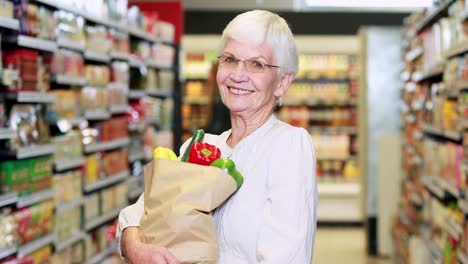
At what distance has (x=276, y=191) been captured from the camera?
207 cm

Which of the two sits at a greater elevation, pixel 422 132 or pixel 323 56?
pixel 323 56

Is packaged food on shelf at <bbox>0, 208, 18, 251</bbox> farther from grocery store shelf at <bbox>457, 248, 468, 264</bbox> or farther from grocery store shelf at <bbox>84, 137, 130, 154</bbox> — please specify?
grocery store shelf at <bbox>457, 248, 468, 264</bbox>

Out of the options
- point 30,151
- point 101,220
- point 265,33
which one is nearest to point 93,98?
point 101,220

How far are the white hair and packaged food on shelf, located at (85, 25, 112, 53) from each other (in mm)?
3845

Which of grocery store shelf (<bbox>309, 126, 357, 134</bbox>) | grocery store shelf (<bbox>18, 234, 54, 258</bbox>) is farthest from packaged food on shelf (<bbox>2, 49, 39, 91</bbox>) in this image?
grocery store shelf (<bbox>309, 126, 357, 134</bbox>)

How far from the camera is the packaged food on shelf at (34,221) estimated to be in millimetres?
4344

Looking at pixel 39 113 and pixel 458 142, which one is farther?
pixel 458 142

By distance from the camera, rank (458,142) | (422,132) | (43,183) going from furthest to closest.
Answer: (422,132) < (458,142) < (43,183)

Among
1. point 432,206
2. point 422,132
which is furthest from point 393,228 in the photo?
point 432,206

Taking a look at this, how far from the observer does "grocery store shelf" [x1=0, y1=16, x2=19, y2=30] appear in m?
3.94

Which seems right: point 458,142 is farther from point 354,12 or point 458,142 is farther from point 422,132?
point 354,12

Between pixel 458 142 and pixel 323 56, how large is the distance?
22.9 ft

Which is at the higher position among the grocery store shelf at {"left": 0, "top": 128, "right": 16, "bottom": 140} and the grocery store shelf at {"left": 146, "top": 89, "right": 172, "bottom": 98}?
the grocery store shelf at {"left": 146, "top": 89, "right": 172, "bottom": 98}

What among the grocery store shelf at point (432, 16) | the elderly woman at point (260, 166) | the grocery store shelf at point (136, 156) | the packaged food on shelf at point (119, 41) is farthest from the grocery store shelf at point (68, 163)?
the elderly woman at point (260, 166)
